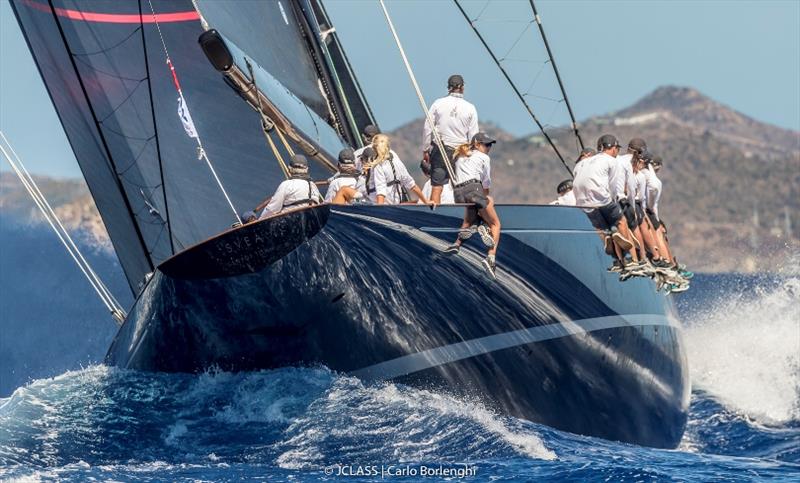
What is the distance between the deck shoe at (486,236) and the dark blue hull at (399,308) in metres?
0.12

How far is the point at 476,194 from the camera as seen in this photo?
9.99 metres

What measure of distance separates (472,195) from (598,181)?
2139 millimetres

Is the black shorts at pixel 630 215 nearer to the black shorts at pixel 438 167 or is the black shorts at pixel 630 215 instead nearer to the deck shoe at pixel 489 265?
the black shorts at pixel 438 167

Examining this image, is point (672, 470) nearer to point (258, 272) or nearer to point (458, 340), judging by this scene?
point (458, 340)

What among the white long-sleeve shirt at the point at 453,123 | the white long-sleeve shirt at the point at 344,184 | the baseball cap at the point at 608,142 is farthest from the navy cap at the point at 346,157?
the baseball cap at the point at 608,142

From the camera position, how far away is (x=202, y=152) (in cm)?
1174

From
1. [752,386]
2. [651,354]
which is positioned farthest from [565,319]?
[752,386]

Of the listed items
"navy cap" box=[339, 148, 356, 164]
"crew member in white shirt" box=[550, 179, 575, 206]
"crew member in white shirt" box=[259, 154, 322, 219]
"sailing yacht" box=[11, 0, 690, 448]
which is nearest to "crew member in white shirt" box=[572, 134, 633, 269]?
"sailing yacht" box=[11, 0, 690, 448]

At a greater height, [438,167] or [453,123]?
[453,123]

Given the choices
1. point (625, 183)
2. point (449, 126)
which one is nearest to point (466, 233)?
point (449, 126)

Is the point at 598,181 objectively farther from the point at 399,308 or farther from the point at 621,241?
the point at 399,308

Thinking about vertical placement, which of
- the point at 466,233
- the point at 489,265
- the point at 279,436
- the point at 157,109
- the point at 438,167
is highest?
the point at 157,109

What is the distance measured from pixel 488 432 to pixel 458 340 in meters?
0.67

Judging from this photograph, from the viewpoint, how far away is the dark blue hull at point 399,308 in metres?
9.11
